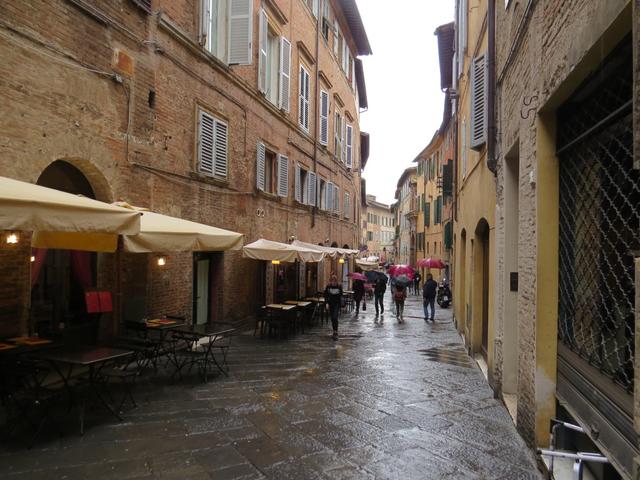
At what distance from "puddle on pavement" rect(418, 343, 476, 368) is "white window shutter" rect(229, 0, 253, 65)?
784 cm

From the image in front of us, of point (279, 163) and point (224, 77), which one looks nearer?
point (224, 77)

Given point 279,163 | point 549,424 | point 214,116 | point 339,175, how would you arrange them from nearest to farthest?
point 549,424
point 214,116
point 279,163
point 339,175

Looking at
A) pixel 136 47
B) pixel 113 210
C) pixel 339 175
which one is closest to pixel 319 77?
pixel 339 175

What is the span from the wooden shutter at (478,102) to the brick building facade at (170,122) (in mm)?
5568

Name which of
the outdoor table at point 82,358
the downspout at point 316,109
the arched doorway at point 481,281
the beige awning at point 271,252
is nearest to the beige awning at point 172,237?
the outdoor table at point 82,358

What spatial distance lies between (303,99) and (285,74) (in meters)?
2.23

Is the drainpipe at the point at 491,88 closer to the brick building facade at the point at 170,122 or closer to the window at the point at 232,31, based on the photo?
the brick building facade at the point at 170,122

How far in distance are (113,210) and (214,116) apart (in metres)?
6.62

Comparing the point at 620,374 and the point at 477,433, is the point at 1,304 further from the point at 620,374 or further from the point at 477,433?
the point at 620,374

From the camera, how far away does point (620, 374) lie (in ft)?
10.5

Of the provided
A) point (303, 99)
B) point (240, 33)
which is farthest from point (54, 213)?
point (303, 99)

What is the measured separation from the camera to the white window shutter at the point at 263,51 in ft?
43.5

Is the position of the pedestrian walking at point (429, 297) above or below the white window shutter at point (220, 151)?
below

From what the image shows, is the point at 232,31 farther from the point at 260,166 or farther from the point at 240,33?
the point at 260,166
